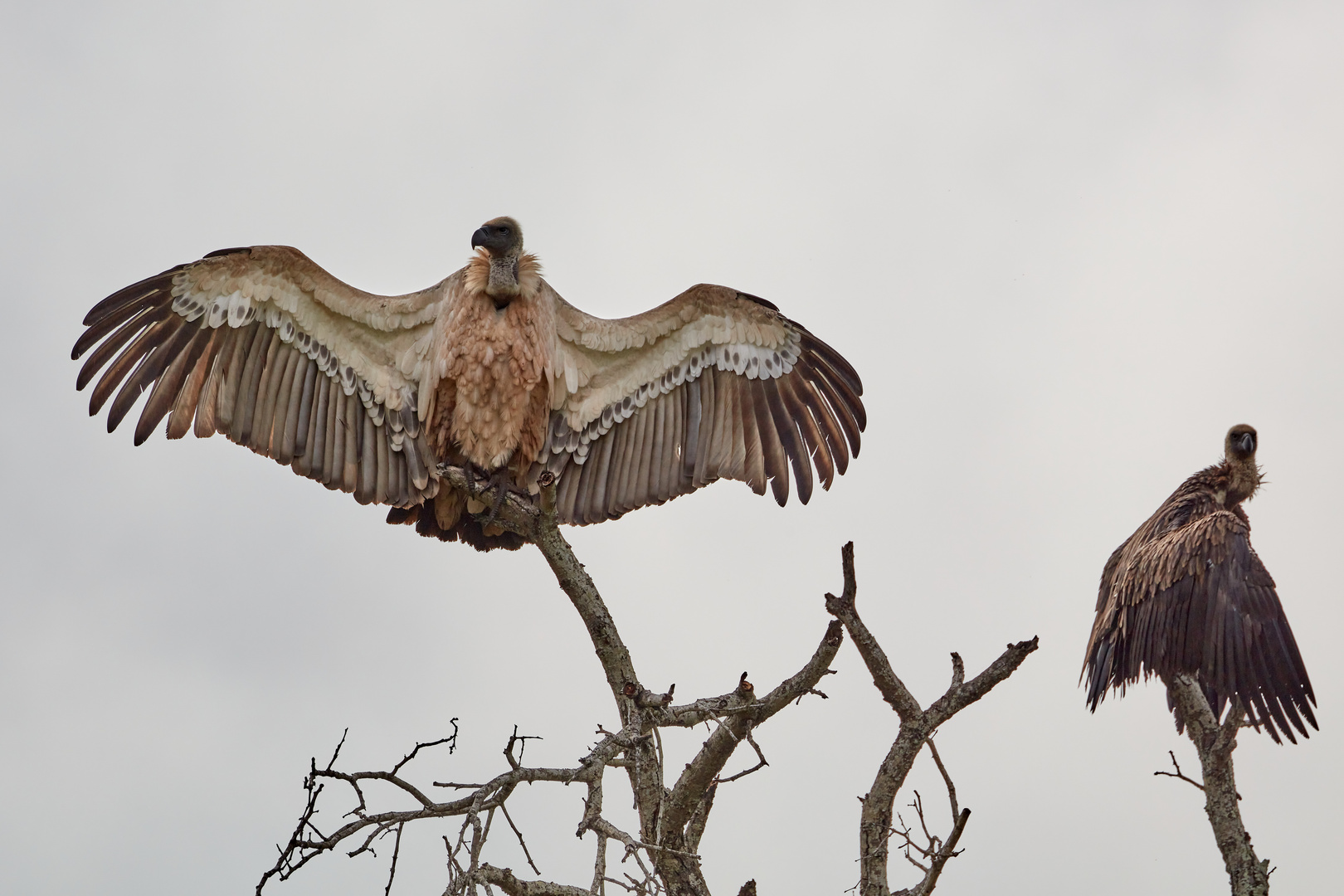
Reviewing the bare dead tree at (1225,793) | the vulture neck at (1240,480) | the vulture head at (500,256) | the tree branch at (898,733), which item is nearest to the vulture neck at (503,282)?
the vulture head at (500,256)

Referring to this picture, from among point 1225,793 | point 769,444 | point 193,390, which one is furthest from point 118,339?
point 1225,793

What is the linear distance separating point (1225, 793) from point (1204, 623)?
4.98 feet

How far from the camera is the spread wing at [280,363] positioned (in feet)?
23.1

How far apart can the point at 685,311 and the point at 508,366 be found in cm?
117

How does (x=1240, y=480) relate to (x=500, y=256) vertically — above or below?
above

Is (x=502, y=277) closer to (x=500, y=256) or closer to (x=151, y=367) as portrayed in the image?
(x=500, y=256)

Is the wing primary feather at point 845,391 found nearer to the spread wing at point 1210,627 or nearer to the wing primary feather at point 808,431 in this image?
the wing primary feather at point 808,431

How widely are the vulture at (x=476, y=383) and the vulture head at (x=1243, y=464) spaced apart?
3982 mm

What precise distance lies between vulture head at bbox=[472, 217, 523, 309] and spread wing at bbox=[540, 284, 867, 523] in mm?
353

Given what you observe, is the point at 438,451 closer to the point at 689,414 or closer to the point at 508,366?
the point at 508,366

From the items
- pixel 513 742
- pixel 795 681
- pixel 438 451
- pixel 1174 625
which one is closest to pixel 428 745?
pixel 513 742

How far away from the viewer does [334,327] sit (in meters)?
7.39

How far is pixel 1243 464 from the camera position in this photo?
991cm

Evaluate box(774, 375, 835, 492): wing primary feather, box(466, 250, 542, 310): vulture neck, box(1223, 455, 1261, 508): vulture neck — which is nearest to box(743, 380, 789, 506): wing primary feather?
box(774, 375, 835, 492): wing primary feather
